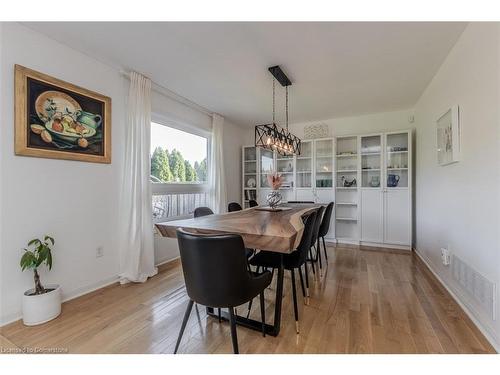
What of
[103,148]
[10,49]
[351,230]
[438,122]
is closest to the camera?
[10,49]

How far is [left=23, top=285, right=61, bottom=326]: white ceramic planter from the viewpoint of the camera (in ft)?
6.02

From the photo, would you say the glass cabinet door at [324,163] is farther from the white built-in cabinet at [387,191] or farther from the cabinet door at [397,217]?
the cabinet door at [397,217]

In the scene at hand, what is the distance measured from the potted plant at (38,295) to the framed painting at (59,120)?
0.82 m

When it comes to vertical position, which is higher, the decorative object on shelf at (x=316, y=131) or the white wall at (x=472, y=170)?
the decorative object on shelf at (x=316, y=131)

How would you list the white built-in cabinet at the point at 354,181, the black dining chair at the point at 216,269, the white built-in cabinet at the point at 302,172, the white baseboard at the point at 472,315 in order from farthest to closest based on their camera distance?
the white built-in cabinet at the point at 302,172
the white built-in cabinet at the point at 354,181
the white baseboard at the point at 472,315
the black dining chair at the point at 216,269

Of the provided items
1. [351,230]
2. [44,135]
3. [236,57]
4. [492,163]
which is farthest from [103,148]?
[351,230]

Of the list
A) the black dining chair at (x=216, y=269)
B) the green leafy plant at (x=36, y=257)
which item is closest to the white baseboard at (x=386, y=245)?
the black dining chair at (x=216, y=269)

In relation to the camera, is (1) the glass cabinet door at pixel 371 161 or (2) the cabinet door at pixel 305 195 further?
(2) the cabinet door at pixel 305 195

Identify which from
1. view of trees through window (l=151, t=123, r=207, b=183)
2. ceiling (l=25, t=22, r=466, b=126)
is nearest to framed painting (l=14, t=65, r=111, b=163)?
ceiling (l=25, t=22, r=466, b=126)

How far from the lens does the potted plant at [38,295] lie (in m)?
1.83

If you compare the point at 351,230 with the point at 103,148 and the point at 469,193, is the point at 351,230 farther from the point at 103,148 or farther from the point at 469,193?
the point at 103,148

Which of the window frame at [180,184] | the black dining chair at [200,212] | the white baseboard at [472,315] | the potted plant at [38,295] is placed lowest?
the white baseboard at [472,315]
